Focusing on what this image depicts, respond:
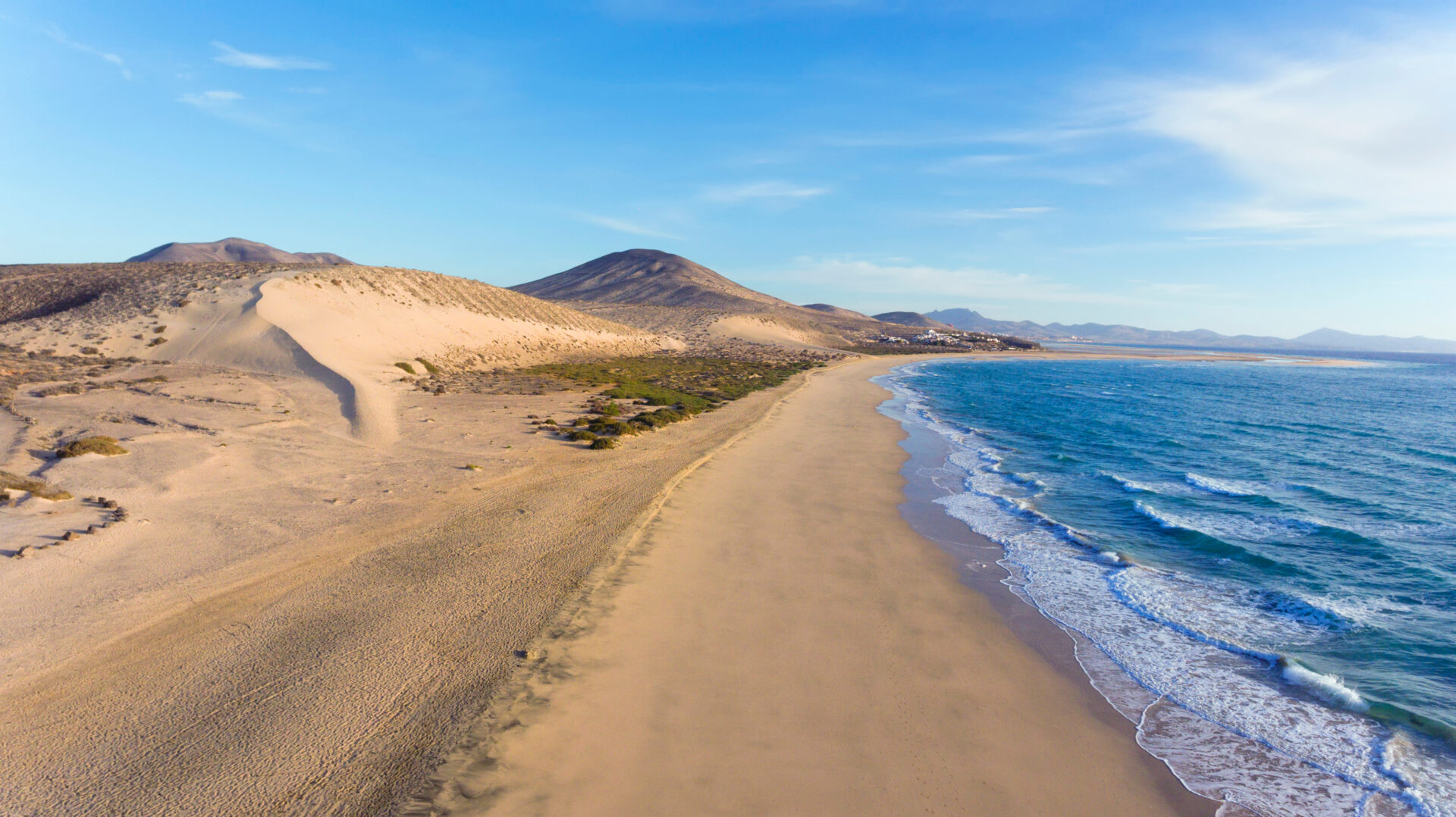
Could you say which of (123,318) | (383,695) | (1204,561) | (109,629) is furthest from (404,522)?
(123,318)

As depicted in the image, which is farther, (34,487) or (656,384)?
(656,384)

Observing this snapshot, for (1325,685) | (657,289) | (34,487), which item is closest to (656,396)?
(34,487)

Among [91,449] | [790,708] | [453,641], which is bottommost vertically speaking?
[790,708]

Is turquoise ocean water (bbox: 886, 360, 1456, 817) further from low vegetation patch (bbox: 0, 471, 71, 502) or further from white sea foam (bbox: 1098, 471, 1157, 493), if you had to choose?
low vegetation patch (bbox: 0, 471, 71, 502)

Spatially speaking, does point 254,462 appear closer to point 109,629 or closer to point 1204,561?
point 109,629

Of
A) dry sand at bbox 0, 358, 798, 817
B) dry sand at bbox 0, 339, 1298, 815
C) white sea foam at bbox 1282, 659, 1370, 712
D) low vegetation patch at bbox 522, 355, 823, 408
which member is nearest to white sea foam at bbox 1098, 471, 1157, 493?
dry sand at bbox 0, 339, 1298, 815

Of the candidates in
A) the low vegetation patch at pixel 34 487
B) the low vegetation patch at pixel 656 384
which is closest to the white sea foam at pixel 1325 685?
the low vegetation patch at pixel 656 384

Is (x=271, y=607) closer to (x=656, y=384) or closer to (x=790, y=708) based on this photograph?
(x=790, y=708)
